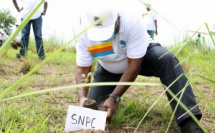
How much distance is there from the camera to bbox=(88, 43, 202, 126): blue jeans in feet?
4.90

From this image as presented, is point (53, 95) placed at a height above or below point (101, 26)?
below

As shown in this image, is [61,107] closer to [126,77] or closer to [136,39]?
[126,77]

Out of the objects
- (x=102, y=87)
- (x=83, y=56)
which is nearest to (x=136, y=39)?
(x=83, y=56)

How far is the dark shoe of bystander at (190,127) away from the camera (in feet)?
4.68

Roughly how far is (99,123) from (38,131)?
28cm

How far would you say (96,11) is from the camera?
1479mm

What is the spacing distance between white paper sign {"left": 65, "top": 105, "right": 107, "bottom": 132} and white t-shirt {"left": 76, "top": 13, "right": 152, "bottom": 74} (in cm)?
43

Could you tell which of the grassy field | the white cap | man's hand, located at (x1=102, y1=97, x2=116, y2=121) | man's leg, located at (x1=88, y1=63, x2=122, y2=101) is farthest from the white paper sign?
man's leg, located at (x1=88, y1=63, x2=122, y2=101)

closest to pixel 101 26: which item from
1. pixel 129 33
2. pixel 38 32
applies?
pixel 129 33

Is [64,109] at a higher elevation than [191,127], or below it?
below

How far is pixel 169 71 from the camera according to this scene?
1607 millimetres

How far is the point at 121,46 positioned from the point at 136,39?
0.35 ft

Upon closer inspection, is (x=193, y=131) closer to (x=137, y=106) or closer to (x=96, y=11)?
(x=137, y=106)

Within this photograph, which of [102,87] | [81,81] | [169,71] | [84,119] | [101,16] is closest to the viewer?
[84,119]
